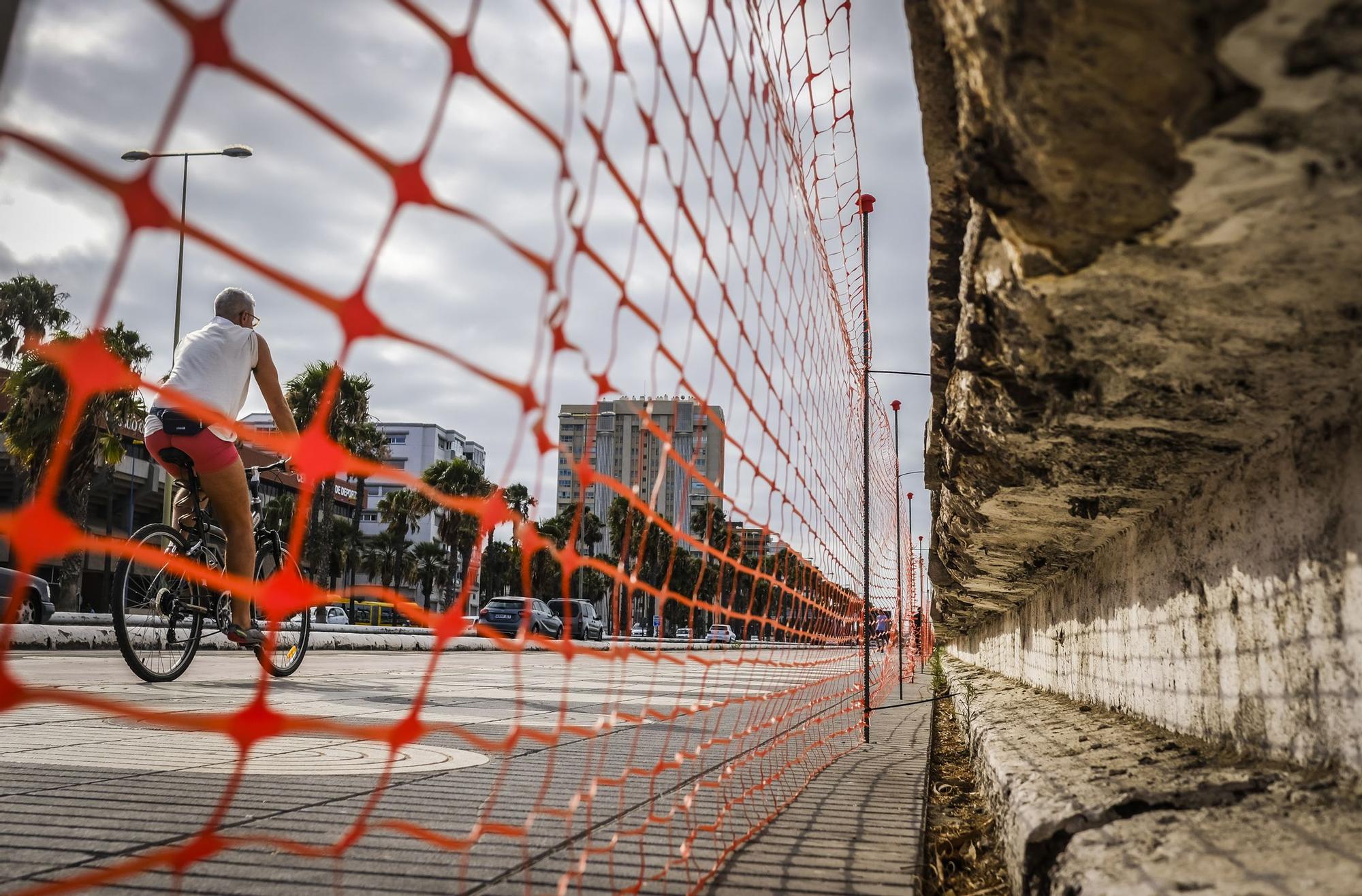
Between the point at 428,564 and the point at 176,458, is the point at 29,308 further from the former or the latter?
the point at 428,564

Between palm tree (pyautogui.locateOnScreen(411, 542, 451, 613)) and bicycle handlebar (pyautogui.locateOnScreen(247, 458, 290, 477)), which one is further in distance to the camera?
palm tree (pyautogui.locateOnScreen(411, 542, 451, 613))

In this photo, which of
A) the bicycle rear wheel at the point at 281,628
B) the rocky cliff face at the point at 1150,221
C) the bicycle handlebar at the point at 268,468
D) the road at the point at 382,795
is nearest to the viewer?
the rocky cliff face at the point at 1150,221

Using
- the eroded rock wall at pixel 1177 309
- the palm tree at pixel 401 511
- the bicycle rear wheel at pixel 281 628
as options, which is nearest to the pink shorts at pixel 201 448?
the bicycle rear wheel at pixel 281 628

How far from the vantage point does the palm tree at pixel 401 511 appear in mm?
46875

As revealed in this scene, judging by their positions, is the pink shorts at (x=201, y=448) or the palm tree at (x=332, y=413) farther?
the palm tree at (x=332, y=413)

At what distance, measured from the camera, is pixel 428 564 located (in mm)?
65312

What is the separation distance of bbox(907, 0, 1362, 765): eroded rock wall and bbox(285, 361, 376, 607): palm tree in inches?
1057

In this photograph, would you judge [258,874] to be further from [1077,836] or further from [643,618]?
[643,618]

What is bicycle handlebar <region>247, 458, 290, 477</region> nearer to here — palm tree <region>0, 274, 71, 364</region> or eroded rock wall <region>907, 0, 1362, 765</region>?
eroded rock wall <region>907, 0, 1362, 765</region>

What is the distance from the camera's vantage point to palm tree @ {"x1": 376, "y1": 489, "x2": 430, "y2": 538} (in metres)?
46.9

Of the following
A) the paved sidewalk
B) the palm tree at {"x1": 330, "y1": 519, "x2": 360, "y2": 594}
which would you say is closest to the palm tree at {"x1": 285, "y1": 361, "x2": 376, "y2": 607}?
the palm tree at {"x1": 330, "y1": 519, "x2": 360, "y2": 594}

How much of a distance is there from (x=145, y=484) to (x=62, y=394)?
2164 cm

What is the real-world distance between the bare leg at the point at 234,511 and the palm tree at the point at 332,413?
23.8 metres

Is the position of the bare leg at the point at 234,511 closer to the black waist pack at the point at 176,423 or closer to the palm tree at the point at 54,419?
the black waist pack at the point at 176,423
